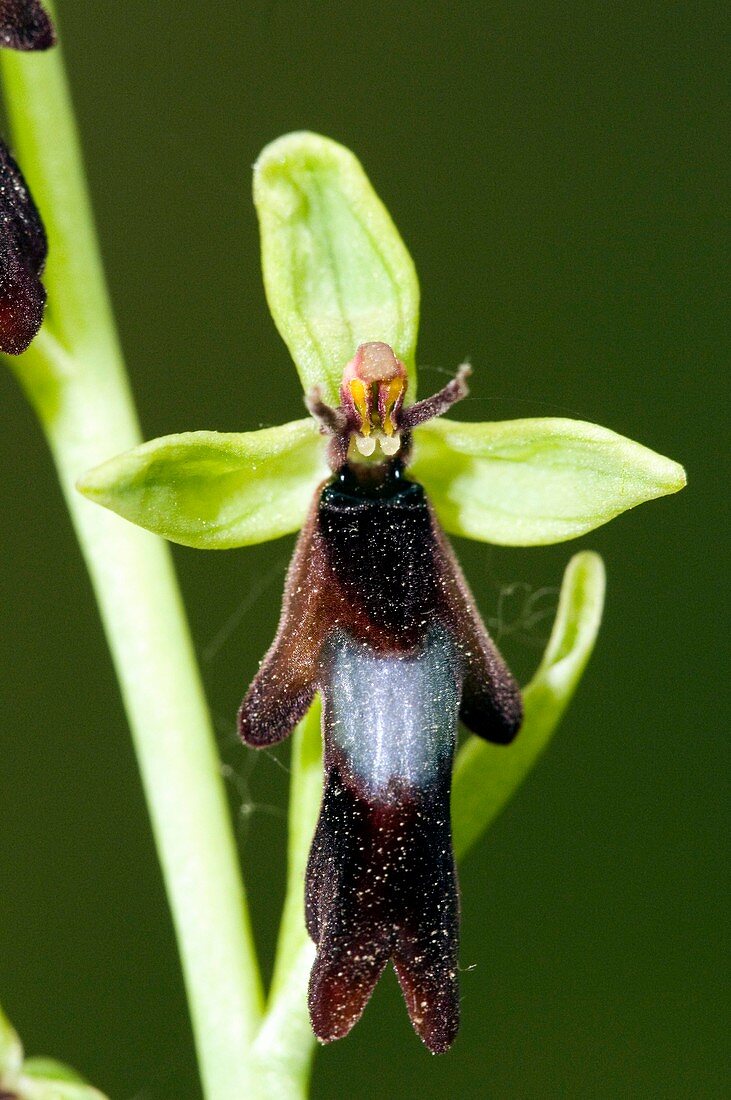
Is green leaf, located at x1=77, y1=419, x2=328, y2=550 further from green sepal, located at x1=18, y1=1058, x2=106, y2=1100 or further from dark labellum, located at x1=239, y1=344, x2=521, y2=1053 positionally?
green sepal, located at x1=18, y1=1058, x2=106, y2=1100

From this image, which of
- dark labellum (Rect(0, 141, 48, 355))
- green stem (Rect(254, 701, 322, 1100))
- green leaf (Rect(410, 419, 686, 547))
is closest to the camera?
dark labellum (Rect(0, 141, 48, 355))

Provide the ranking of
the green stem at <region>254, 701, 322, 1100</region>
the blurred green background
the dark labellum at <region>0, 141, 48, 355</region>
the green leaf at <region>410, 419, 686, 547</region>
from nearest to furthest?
1. the dark labellum at <region>0, 141, 48, 355</region>
2. the green leaf at <region>410, 419, 686, 547</region>
3. the green stem at <region>254, 701, 322, 1100</region>
4. the blurred green background

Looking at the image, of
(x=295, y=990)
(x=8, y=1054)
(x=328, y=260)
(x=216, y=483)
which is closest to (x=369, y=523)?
(x=216, y=483)

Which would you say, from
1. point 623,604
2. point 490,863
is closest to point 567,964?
point 490,863

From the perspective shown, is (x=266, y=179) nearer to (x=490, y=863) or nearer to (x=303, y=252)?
(x=303, y=252)

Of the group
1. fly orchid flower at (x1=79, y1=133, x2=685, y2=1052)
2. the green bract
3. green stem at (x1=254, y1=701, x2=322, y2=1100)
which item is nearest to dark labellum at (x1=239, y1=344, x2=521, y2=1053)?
fly orchid flower at (x1=79, y1=133, x2=685, y2=1052)

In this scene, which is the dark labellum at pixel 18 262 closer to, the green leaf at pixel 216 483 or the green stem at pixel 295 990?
the green leaf at pixel 216 483

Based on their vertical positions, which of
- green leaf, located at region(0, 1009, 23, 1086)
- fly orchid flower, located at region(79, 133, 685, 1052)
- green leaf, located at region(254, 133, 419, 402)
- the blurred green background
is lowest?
the blurred green background
